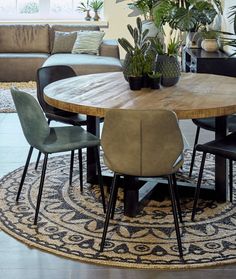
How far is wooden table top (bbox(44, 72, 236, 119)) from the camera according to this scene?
2.91 meters

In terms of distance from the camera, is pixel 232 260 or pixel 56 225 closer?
pixel 232 260

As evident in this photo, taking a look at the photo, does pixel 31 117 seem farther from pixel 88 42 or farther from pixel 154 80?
pixel 88 42

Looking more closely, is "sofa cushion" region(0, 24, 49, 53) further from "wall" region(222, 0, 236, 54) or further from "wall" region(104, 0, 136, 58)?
"wall" region(222, 0, 236, 54)

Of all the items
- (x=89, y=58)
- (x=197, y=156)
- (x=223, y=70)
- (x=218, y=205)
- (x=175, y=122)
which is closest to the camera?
(x=175, y=122)

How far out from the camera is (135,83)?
3379 millimetres

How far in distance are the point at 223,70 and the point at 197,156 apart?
1.49 metres

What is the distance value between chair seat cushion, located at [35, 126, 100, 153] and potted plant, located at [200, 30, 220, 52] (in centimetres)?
301

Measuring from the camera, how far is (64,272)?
267 centimetres

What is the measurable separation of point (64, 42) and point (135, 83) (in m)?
5.03

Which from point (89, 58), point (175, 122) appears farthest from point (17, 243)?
point (89, 58)

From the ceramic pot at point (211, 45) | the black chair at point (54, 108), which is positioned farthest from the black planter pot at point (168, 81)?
the ceramic pot at point (211, 45)

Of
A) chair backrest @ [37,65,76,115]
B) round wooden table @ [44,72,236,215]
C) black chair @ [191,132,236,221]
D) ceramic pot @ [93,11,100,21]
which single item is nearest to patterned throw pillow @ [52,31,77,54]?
ceramic pot @ [93,11,100,21]

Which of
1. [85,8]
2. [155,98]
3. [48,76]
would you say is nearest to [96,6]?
[85,8]

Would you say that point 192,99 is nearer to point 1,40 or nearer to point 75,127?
point 75,127
